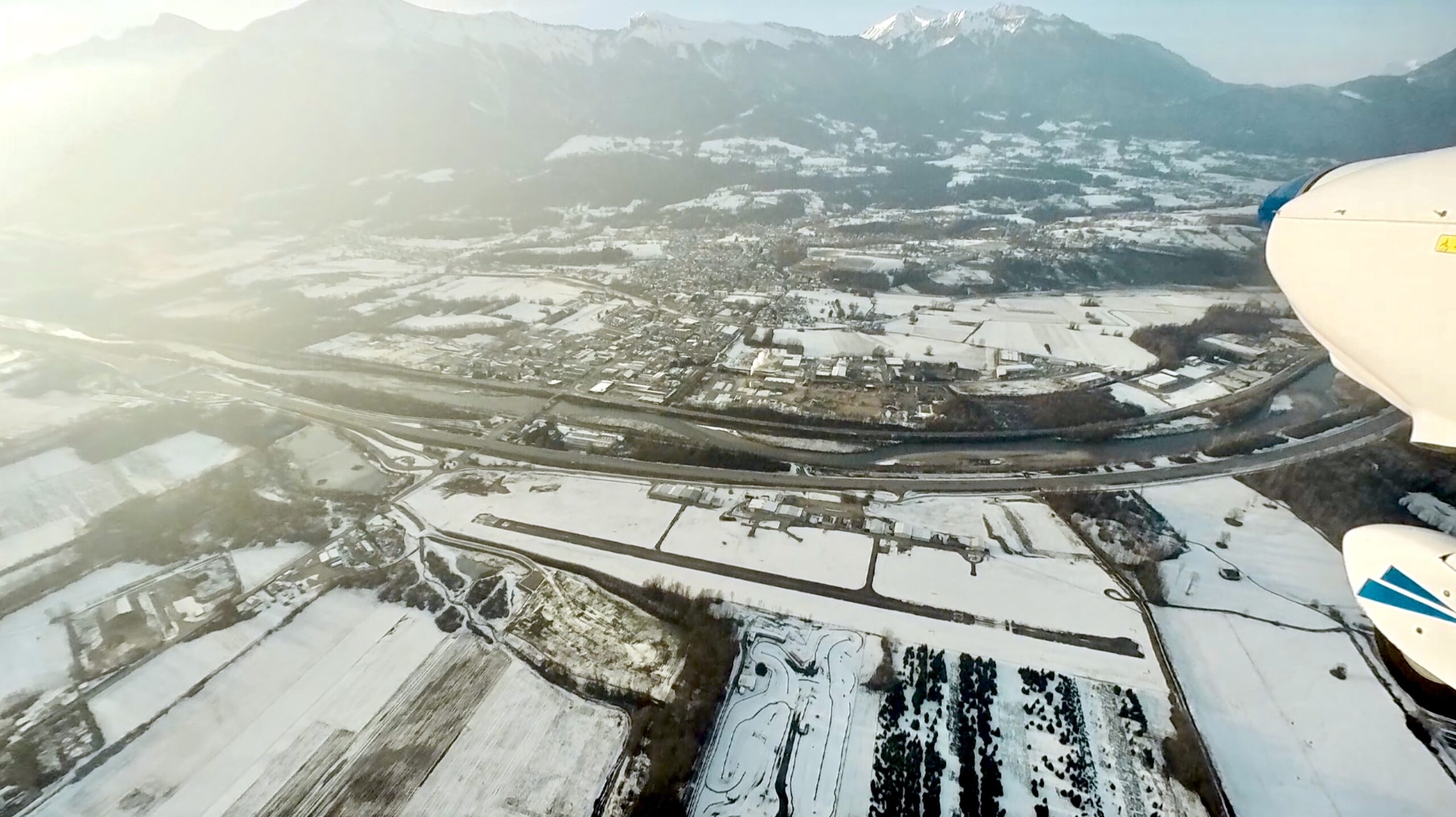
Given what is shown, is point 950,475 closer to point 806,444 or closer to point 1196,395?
point 806,444

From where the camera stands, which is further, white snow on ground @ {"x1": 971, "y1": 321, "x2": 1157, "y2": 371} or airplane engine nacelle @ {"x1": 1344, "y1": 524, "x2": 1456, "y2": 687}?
white snow on ground @ {"x1": 971, "y1": 321, "x2": 1157, "y2": 371}

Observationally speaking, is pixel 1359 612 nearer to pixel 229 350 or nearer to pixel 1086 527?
pixel 1086 527

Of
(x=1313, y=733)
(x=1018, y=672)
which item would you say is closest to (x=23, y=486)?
(x=1018, y=672)

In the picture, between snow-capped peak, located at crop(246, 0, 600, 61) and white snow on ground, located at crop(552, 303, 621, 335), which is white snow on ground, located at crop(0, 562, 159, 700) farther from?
snow-capped peak, located at crop(246, 0, 600, 61)

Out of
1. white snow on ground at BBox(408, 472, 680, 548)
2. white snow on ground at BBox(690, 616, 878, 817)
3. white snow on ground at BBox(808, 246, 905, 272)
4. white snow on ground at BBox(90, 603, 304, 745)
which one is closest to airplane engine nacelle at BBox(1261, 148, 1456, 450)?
white snow on ground at BBox(690, 616, 878, 817)

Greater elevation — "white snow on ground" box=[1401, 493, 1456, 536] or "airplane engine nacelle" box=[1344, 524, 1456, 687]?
"airplane engine nacelle" box=[1344, 524, 1456, 687]

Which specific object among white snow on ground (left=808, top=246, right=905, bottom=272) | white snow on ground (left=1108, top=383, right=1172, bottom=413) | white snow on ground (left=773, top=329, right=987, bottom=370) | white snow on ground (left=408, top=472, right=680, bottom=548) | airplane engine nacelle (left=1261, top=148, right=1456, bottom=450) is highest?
airplane engine nacelle (left=1261, top=148, right=1456, bottom=450)

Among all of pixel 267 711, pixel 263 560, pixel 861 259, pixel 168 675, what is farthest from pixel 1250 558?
pixel 861 259
